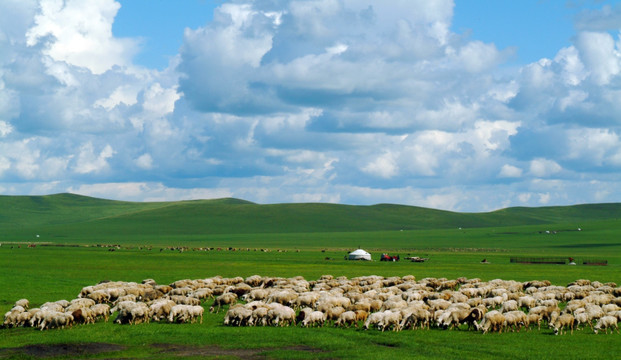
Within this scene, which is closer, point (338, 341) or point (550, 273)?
point (338, 341)

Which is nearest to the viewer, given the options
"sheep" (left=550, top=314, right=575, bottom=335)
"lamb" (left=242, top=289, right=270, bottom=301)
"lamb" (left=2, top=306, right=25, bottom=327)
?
"sheep" (left=550, top=314, right=575, bottom=335)

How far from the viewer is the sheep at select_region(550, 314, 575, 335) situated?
24.9m

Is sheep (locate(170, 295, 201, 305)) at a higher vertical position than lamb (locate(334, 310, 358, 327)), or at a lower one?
higher

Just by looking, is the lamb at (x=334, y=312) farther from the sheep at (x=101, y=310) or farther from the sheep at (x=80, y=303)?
the sheep at (x=80, y=303)

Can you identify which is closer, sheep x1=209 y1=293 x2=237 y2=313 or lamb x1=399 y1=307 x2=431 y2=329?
lamb x1=399 y1=307 x2=431 y2=329

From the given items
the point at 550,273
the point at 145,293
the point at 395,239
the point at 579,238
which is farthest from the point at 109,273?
the point at 579,238

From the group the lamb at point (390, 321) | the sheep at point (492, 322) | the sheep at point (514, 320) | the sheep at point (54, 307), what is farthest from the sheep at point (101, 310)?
the sheep at point (514, 320)

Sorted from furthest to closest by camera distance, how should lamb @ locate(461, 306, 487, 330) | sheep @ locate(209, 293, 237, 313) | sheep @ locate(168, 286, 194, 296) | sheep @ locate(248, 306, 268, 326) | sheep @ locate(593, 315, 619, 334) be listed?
1. sheep @ locate(168, 286, 194, 296)
2. sheep @ locate(209, 293, 237, 313)
3. sheep @ locate(248, 306, 268, 326)
4. lamb @ locate(461, 306, 487, 330)
5. sheep @ locate(593, 315, 619, 334)

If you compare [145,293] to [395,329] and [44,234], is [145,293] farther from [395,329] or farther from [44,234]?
[44,234]

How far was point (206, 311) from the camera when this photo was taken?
3172 centimetres

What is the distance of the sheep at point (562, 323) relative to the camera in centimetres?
2486

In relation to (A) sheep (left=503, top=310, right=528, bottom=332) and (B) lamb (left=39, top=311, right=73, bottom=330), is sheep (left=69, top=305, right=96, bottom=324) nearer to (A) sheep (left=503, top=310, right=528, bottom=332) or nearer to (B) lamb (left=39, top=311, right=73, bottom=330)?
(B) lamb (left=39, top=311, right=73, bottom=330)

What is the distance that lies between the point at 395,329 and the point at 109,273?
118 ft

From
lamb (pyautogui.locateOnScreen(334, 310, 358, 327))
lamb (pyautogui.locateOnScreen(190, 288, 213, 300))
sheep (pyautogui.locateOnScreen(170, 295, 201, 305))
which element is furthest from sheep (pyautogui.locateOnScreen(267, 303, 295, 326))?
lamb (pyautogui.locateOnScreen(190, 288, 213, 300))
